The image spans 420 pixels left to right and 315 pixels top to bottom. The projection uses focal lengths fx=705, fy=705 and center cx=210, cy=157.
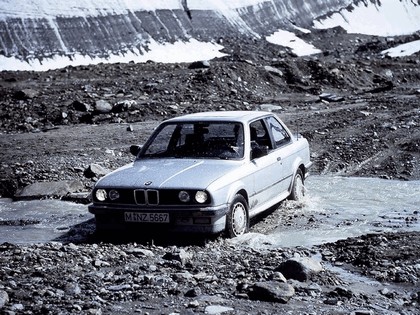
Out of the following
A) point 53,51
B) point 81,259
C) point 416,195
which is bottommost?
point 416,195

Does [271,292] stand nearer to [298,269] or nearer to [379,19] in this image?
[298,269]

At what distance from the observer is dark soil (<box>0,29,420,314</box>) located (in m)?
5.71

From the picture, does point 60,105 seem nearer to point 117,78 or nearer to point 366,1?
point 117,78

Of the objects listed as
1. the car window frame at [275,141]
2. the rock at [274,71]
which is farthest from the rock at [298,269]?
the rock at [274,71]

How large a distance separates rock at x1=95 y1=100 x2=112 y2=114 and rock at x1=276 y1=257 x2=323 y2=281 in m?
12.9

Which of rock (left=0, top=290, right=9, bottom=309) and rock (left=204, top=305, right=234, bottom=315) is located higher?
rock (left=0, top=290, right=9, bottom=309)

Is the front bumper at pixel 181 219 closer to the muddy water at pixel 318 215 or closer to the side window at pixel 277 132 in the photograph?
the muddy water at pixel 318 215

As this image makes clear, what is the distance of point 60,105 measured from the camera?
19.0 meters

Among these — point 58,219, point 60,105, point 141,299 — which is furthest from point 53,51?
point 141,299

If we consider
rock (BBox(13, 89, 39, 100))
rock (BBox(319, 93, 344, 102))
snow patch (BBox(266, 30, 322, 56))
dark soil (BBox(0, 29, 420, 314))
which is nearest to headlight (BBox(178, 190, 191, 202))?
dark soil (BBox(0, 29, 420, 314))

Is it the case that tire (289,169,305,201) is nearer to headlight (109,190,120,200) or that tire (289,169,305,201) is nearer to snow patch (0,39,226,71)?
headlight (109,190,120,200)

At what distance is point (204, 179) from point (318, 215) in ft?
9.07

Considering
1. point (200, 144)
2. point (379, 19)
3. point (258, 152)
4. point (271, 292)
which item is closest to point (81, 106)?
point (200, 144)

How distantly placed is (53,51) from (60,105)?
7.97 m
